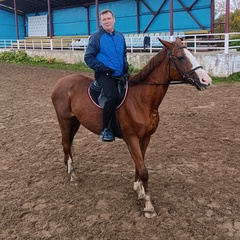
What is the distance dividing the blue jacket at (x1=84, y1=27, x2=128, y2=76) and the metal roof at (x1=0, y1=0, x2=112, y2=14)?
73.5ft

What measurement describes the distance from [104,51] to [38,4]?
26981mm

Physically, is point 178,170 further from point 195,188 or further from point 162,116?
point 162,116

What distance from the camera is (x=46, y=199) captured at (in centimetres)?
437

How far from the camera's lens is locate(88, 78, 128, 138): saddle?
4.18 m

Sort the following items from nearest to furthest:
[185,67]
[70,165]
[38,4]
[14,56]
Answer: [185,67]
[70,165]
[14,56]
[38,4]

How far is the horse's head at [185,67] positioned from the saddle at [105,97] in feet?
2.33

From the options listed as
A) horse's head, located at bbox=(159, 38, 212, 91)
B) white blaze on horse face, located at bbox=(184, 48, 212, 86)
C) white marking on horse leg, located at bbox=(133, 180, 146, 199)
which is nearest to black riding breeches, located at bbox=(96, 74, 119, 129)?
horse's head, located at bbox=(159, 38, 212, 91)

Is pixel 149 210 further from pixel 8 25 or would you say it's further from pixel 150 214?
pixel 8 25

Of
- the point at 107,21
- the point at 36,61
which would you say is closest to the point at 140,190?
the point at 107,21

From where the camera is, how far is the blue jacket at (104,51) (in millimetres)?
4102

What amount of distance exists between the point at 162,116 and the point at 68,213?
4.96 metres

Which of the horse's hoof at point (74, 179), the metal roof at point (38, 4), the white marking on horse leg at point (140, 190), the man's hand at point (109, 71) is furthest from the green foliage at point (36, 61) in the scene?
the white marking on horse leg at point (140, 190)

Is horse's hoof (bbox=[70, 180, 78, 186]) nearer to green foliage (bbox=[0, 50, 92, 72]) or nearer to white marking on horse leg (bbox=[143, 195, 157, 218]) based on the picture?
white marking on horse leg (bbox=[143, 195, 157, 218])

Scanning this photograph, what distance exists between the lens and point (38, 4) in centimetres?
2848
